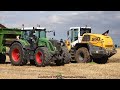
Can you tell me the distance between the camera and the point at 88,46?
55.0ft

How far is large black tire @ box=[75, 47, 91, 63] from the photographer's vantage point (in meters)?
16.5

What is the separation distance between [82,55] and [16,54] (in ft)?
12.7

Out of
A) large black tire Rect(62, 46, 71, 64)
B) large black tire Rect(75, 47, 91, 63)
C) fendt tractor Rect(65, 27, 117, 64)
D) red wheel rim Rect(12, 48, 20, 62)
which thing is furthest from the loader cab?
red wheel rim Rect(12, 48, 20, 62)

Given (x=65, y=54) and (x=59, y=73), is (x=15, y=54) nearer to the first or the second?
(x=65, y=54)

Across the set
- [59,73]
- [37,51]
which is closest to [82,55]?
[37,51]

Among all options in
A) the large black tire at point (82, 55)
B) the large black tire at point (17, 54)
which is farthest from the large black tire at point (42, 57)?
the large black tire at point (82, 55)

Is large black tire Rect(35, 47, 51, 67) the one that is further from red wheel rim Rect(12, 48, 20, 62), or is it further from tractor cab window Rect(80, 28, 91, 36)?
tractor cab window Rect(80, 28, 91, 36)

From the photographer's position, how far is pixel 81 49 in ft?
55.4

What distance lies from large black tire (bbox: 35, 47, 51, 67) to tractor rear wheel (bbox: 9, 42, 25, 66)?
2.86 ft

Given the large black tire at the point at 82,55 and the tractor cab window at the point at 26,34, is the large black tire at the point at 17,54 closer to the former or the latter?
the tractor cab window at the point at 26,34
